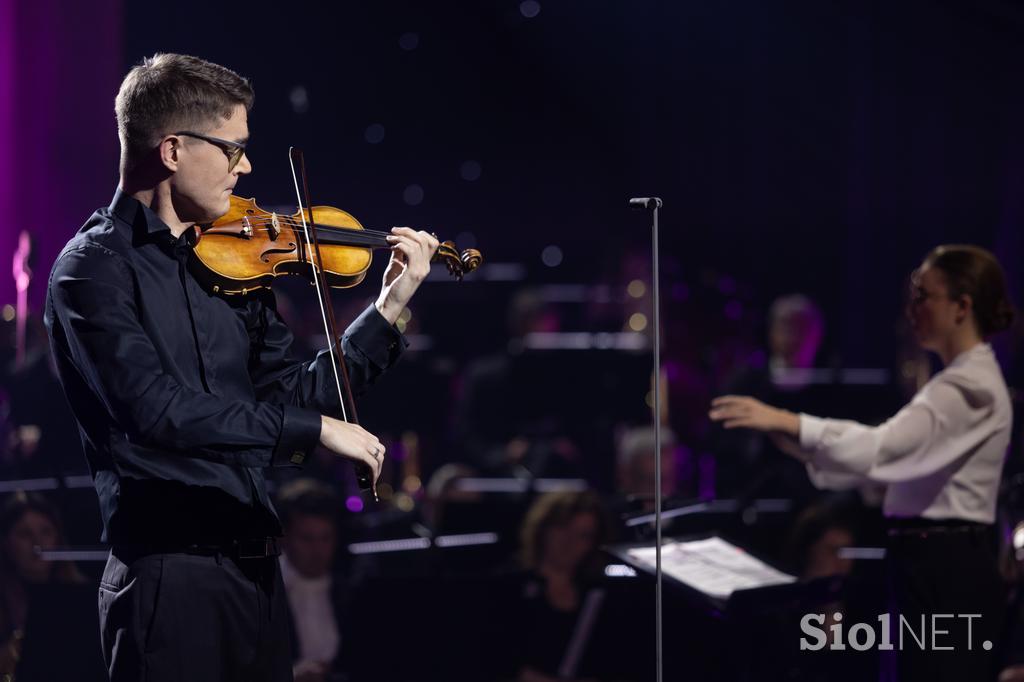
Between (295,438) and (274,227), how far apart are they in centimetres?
58

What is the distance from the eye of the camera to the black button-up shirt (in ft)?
5.63

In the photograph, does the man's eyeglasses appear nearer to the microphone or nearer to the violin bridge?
the violin bridge

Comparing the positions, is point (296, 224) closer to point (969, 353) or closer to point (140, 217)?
point (140, 217)

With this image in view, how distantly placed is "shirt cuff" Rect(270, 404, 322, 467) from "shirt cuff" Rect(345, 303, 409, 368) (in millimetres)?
365

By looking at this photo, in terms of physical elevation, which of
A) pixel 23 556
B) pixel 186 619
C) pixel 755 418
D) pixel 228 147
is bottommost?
pixel 23 556

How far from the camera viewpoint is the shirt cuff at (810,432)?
123 inches

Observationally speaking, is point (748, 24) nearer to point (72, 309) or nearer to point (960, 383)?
point (960, 383)

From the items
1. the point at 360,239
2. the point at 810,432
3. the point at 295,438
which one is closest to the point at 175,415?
the point at 295,438

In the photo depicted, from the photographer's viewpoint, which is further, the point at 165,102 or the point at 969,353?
the point at 969,353

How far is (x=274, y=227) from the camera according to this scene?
221 cm

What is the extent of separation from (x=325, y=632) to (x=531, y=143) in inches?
197

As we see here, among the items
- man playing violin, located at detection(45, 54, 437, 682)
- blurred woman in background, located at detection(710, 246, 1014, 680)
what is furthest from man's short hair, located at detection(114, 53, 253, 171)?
blurred woman in background, located at detection(710, 246, 1014, 680)

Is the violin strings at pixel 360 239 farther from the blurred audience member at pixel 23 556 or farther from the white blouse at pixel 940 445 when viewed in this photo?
the blurred audience member at pixel 23 556

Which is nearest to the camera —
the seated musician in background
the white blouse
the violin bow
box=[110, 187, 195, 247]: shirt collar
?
box=[110, 187, 195, 247]: shirt collar
